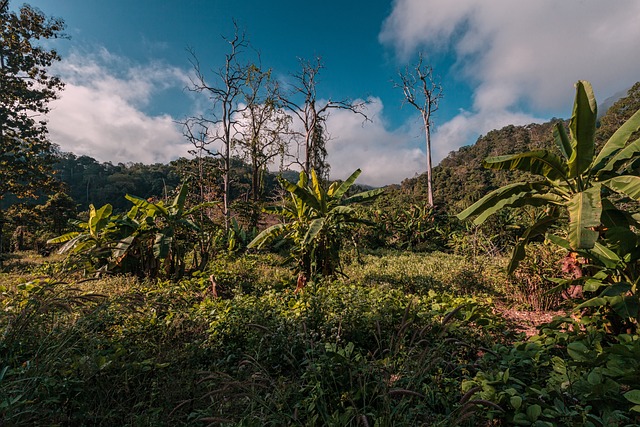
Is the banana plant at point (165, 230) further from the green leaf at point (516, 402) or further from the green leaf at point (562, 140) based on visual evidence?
the green leaf at point (562, 140)

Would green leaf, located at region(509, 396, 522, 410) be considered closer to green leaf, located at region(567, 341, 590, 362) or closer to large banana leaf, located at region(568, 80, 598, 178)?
green leaf, located at region(567, 341, 590, 362)

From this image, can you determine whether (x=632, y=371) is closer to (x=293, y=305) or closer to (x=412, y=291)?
(x=293, y=305)

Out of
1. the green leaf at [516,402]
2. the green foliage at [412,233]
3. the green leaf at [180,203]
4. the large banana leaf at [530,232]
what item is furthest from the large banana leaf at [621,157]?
the green foliage at [412,233]

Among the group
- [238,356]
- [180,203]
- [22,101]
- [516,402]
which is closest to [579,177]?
[516,402]

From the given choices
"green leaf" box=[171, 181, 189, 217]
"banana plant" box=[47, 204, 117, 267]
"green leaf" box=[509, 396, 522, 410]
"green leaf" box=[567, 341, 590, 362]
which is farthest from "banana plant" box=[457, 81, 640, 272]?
"banana plant" box=[47, 204, 117, 267]

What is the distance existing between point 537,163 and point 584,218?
104 cm

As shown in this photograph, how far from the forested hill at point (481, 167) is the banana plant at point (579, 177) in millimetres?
11644

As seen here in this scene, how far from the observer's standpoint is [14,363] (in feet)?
6.95

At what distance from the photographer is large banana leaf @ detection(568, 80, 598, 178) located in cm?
321

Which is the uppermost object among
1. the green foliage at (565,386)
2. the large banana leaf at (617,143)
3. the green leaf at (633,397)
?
the large banana leaf at (617,143)

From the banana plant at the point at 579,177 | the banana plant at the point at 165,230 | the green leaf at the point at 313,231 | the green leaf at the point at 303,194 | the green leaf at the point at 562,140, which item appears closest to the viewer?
the banana plant at the point at 579,177

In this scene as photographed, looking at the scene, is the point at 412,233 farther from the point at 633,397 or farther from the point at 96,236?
the point at 633,397

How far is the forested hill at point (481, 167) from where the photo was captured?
86.0 ft

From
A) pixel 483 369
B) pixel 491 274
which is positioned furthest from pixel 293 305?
pixel 491 274
